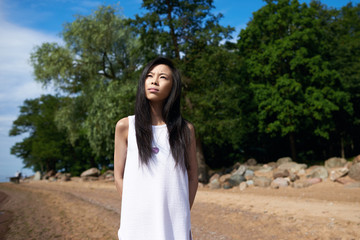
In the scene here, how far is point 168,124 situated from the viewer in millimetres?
2277

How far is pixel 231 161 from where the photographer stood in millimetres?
29391

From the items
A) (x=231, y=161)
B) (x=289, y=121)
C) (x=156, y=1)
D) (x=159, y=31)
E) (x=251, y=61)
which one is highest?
(x=156, y=1)

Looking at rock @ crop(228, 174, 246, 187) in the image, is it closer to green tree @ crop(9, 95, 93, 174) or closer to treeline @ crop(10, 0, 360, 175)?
treeline @ crop(10, 0, 360, 175)

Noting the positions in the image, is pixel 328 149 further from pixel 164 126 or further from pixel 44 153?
pixel 164 126

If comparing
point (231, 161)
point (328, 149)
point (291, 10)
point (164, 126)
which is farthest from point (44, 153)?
point (164, 126)

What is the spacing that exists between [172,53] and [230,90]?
190 inches

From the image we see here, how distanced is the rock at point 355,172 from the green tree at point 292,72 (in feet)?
19.8

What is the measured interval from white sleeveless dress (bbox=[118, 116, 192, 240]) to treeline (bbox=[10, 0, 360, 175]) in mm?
13339

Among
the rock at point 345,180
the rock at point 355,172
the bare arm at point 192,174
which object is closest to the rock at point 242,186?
the rock at point 345,180

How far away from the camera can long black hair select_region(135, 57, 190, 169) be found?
214 centimetres

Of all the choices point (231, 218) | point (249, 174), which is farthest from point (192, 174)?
point (249, 174)

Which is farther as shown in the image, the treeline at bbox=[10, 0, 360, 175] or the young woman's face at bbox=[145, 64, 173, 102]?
the treeline at bbox=[10, 0, 360, 175]

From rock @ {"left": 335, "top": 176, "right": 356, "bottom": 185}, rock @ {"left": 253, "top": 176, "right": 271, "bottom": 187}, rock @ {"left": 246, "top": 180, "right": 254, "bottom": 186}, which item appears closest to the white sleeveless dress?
rock @ {"left": 253, "top": 176, "right": 271, "bottom": 187}

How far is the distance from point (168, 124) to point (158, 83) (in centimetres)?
32
